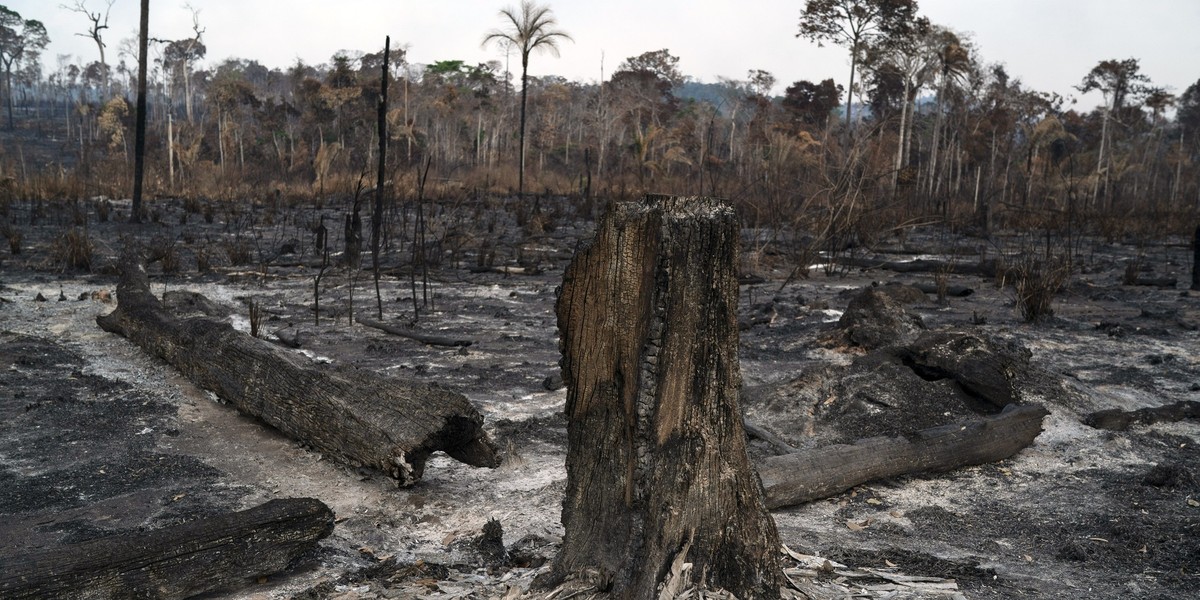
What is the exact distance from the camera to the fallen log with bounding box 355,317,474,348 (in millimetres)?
6449

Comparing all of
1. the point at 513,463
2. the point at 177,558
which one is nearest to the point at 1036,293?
the point at 513,463

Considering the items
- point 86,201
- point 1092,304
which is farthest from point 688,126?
point 1092,304

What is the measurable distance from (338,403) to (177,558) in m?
1.34

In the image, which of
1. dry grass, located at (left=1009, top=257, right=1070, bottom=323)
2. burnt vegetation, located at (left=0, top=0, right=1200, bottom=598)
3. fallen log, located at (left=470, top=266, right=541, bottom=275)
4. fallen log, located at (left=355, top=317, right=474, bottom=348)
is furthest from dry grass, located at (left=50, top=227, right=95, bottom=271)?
dry grass, located at (left=1009, top=257, right=1070, bottom=323)

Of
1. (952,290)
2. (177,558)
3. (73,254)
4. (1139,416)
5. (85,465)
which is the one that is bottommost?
(85,465)

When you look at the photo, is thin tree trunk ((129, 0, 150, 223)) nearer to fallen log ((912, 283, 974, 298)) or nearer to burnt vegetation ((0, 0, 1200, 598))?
burnt vegetation ((0, 0, 1200, 598))

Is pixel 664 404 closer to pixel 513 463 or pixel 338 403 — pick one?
pixel 513 463

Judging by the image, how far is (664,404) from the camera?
Answer: 2248 millimetres

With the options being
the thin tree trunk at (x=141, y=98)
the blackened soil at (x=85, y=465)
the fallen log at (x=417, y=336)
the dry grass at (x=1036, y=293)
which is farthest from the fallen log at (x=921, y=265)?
the thin tree trunk at (x=141, y=98)

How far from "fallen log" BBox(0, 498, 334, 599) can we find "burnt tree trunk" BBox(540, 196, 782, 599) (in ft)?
2.92

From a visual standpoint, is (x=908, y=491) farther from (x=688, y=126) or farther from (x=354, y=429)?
(x=688, y=126)

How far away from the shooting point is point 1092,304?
8672 mm

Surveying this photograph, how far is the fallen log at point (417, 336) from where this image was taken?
6.45 m

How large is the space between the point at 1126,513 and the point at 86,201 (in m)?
17.7
